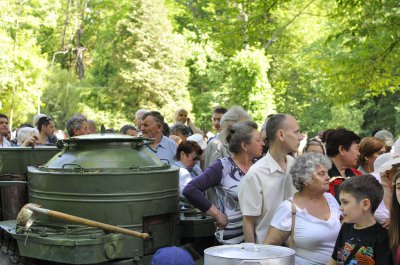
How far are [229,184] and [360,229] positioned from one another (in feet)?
5.04

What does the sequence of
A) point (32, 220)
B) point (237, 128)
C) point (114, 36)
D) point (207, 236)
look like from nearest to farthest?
point (32, 220), point (237, 128), point (207, 236), point (114, 36)

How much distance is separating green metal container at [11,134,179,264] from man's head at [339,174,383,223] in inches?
70.1

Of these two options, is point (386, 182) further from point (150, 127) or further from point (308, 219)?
point (150, 127)

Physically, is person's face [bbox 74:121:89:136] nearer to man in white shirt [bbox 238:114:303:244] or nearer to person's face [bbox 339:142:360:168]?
person's face [bbox 339:142:360:168]

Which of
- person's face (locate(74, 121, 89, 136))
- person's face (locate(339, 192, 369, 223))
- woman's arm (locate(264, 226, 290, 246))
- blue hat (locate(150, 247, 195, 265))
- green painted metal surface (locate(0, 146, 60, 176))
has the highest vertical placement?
person's face (locate(74, 121, 89, 136))

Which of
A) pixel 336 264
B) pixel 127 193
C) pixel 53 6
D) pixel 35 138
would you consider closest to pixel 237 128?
pixel 127 193

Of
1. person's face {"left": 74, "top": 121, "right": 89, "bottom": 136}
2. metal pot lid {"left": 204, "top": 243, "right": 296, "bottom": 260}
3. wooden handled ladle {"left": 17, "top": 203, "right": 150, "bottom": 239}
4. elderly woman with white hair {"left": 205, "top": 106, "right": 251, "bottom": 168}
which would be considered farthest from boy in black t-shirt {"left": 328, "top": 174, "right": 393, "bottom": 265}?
person's face {"left": 74, "top": 121, "right": 89, "bottom": 136}

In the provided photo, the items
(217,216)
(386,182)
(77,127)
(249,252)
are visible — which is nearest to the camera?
(249,252)

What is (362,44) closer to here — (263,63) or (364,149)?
(364,149)

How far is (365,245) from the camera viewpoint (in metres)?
4.75

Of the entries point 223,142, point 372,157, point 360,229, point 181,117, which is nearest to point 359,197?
→ point 360,229

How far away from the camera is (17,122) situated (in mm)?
36250

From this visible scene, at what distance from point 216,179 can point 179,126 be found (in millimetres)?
6003

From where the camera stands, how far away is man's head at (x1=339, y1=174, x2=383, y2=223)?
4.88 meters
